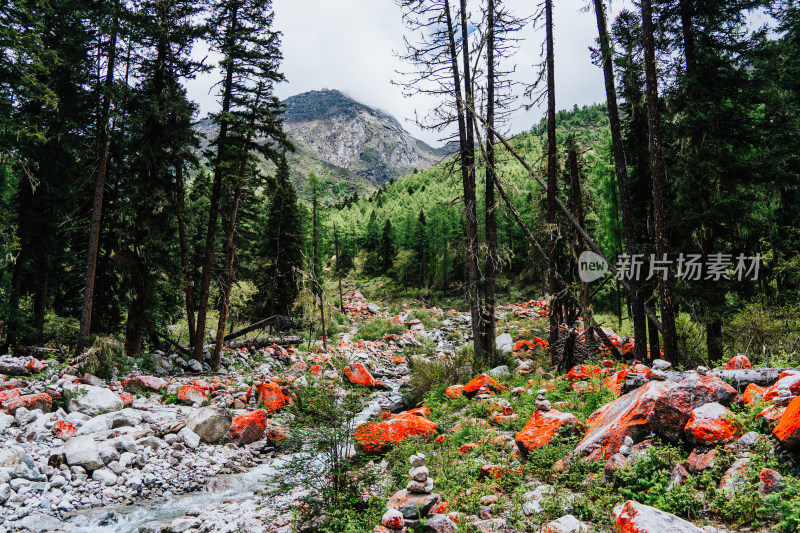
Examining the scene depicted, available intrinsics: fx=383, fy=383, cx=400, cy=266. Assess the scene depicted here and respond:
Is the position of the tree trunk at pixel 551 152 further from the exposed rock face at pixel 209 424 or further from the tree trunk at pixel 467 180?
the exposed rock face at pixel 209 424

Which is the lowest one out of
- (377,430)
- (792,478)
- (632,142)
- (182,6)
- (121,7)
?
(377,430)

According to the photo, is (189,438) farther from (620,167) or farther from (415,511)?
(620,167)

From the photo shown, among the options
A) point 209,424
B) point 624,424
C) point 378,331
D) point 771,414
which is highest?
point 771,414

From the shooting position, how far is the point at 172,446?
8.79 metres

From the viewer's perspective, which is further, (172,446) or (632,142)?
(632,142)

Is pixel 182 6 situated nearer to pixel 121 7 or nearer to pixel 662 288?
pixel 121 7

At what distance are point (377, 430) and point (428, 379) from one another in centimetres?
436

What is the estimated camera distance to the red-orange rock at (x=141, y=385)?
1164cm

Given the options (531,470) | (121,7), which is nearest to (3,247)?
(121,7)

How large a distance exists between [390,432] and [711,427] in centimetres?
533

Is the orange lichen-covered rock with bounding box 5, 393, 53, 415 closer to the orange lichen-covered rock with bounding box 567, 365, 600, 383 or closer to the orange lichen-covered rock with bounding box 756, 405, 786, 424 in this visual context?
the orange lichen-covered rock with bounding box 567, 365, 600, 383

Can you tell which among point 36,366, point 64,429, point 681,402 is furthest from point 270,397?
point 681,402

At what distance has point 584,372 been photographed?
998cm

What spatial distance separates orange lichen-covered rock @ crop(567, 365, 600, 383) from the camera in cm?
944
